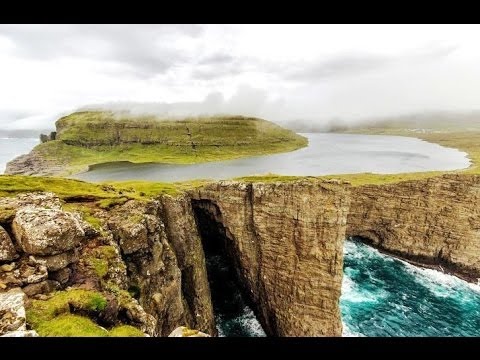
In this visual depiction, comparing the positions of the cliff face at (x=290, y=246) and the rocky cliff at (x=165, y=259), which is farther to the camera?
the cliff face at (x=290, y=246)

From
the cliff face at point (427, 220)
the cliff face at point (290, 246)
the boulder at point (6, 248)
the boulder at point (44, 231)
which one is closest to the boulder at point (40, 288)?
the boulder at point (44, 231)

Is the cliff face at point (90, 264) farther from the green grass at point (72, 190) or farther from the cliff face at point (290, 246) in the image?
the cliff face at point (290, 246)

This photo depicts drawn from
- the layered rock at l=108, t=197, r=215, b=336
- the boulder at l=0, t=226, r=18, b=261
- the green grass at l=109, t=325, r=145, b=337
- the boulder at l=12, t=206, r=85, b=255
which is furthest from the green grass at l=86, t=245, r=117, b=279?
the green grass at l=109, t=325, r=145, b=337

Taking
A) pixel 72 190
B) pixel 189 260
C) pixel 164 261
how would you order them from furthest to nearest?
1. pixel 189 260
2. pixel 72 190
3. pixel 164 261

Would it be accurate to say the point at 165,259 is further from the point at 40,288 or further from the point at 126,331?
the point at 126,331

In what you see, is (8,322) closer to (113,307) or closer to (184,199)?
(113,307)

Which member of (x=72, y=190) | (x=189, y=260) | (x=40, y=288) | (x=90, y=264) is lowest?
(x=189, y=260)

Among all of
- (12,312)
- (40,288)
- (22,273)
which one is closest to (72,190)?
(22,273)
